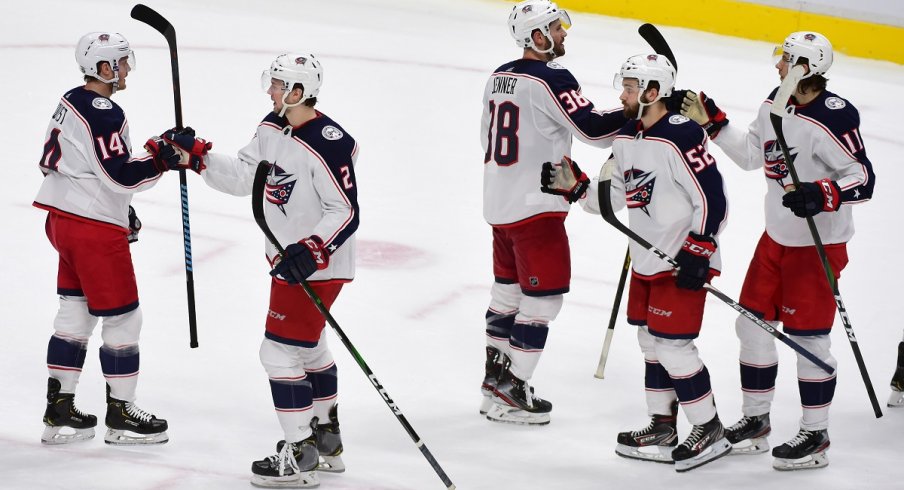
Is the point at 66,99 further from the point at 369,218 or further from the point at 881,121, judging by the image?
the point at 881,121

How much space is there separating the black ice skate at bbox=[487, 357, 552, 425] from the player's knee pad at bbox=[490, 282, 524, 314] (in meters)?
0.24

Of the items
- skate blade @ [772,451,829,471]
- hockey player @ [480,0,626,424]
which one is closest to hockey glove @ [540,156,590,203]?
hockey player @ [480,0,626,424]

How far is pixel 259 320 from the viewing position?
16.3ft

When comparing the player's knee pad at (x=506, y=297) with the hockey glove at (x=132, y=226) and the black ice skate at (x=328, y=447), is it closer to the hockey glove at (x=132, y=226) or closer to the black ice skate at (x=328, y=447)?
the black ice skate at (x=328, y=447)

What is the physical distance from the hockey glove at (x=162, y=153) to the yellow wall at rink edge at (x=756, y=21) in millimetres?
6609

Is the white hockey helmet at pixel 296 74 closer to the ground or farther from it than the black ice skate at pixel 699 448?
farther from it

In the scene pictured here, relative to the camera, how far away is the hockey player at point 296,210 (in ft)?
11.6

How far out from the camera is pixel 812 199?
12.1 feet

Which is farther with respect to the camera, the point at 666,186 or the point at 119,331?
the point at 119,331

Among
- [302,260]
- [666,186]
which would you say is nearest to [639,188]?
[666,186]

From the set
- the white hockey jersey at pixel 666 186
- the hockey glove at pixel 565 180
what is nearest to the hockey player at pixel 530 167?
the hockey glove at pixel 565 180

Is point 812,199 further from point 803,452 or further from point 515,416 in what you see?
point 515,416

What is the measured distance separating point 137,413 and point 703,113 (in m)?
2.07

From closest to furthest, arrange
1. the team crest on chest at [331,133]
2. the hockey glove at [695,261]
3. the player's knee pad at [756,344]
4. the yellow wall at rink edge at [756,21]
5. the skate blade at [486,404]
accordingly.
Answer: the team crest on chest at [331,133] < the hockey glove at [695,261] < the player's knee pad at [756,344] < the skate blade at [486,404] < the yellow wall at rink edge at [756,21]
